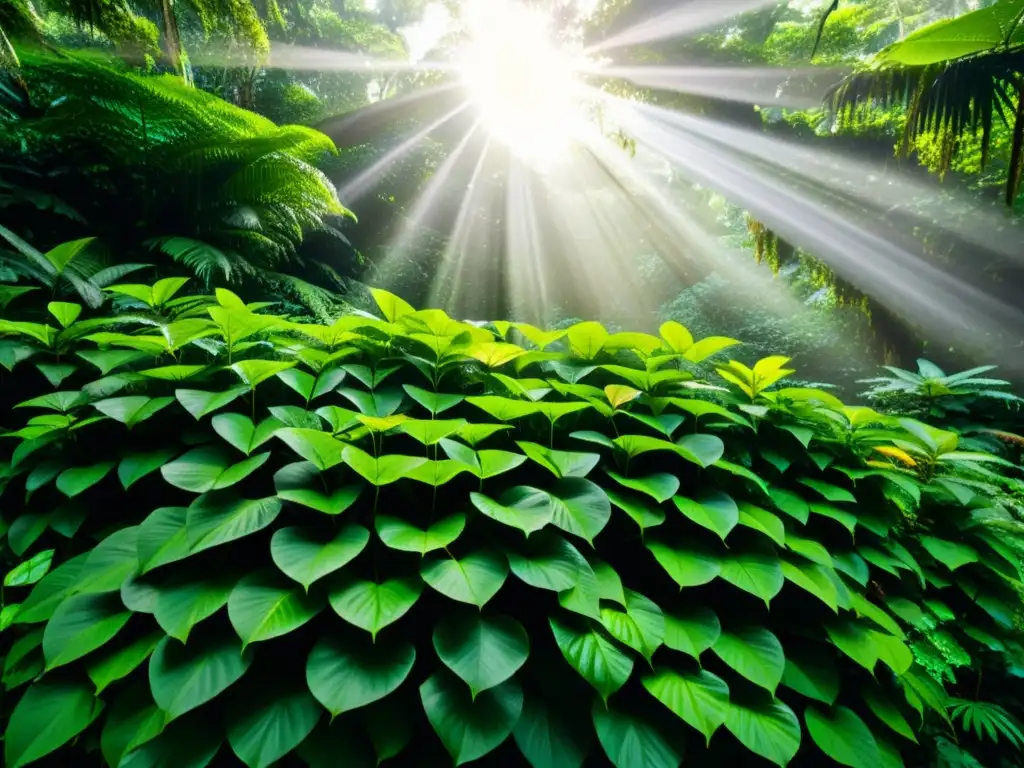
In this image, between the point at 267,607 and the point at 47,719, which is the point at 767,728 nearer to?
the point at 267,607

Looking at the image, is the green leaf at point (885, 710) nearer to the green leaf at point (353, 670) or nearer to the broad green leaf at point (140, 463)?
the green leaf at point (353, 670)

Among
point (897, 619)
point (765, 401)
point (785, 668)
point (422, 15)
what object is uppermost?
point (422, 15)

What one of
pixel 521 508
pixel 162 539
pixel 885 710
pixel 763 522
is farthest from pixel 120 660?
pixel 885 710

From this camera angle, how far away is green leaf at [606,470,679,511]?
1105 mm

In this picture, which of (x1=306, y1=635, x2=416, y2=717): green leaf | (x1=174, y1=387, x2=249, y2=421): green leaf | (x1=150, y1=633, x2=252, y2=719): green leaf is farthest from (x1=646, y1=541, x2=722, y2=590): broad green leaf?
(x1=174, y1=387, x2=249, y2=421): green leaf

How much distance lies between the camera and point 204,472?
3.43ft

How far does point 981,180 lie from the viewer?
228 inches

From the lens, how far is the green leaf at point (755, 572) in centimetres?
103

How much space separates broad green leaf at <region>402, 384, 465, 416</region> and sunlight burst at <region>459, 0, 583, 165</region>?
5701 mm

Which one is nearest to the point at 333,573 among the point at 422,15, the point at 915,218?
the point at 915,218

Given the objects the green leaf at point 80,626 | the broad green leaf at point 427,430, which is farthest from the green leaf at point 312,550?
the green leaf at point 80,626

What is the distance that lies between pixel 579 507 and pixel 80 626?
41.5 inches

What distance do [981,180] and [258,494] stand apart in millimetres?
8631

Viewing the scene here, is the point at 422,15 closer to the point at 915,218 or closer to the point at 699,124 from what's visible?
the point at 699,124
